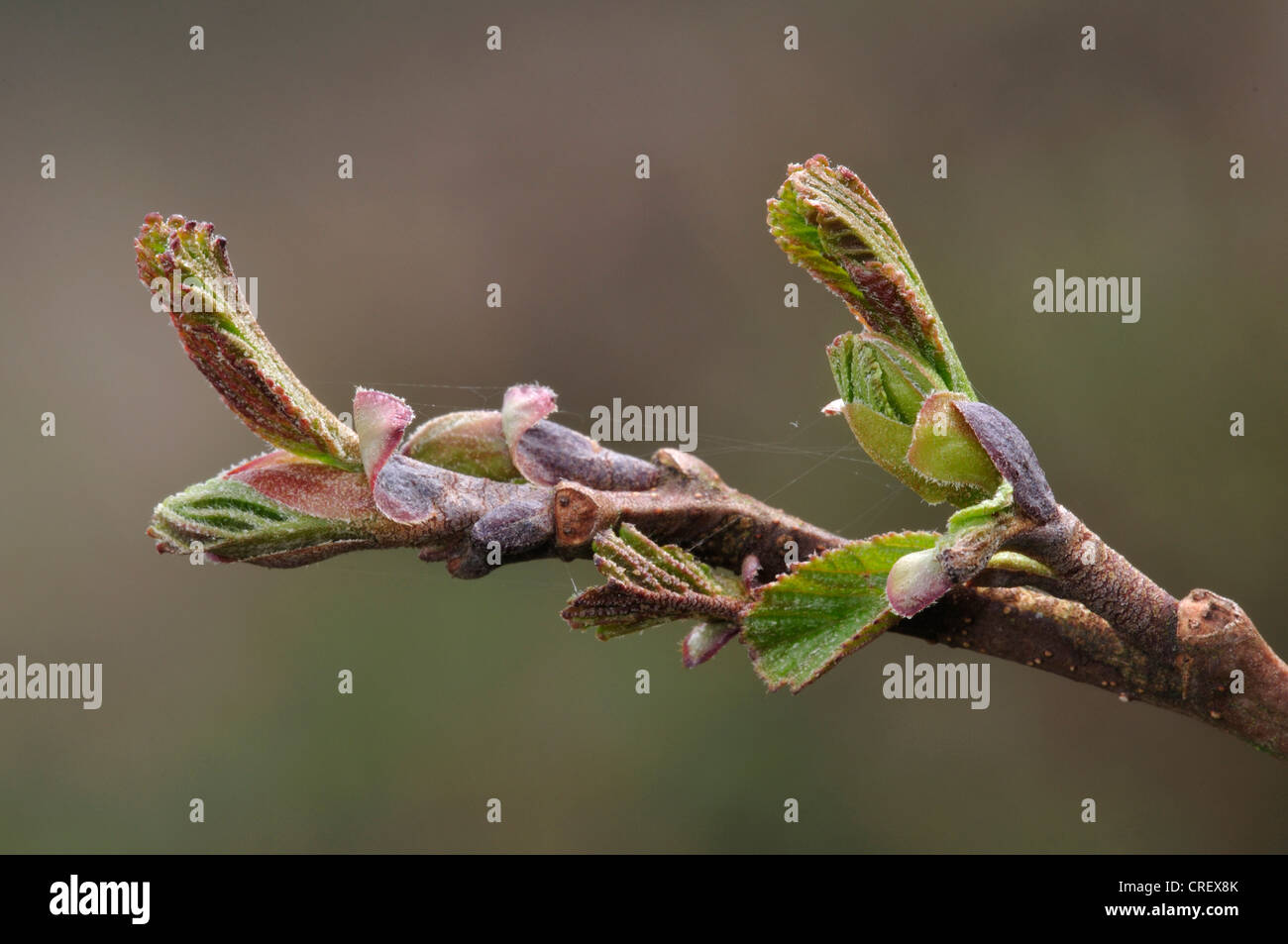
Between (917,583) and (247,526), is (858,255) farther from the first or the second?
(247,526)

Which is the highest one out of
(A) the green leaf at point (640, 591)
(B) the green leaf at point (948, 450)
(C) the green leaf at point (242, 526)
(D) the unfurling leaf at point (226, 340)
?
(D) the unfurling leaf at point (226, 340)

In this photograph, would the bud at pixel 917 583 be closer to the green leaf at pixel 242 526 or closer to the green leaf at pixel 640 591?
the green leaf at pixel 640 591

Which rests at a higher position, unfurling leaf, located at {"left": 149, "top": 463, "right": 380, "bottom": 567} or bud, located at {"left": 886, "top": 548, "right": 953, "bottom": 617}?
unfurling leaf, located at {"left": 149, "top": 463, "right": 380, "bottom": 567}

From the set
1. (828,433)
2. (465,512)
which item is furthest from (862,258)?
(828,433)

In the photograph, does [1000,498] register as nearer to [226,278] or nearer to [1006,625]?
[1006,625]

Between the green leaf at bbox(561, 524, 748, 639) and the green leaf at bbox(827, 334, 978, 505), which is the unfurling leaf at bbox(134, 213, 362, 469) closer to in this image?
the green leaf at bbox(561, 524, 748, 639)
